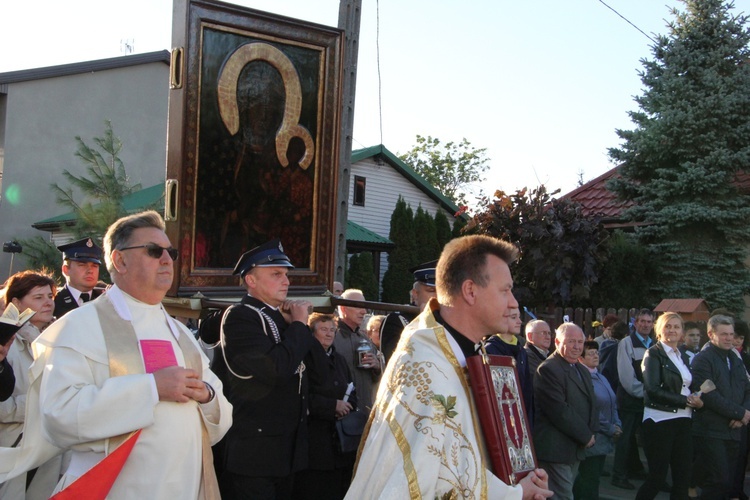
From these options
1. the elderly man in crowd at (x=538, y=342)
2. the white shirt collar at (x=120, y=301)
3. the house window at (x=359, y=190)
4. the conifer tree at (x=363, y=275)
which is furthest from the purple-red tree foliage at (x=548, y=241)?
the house window at (x=359, y=190)

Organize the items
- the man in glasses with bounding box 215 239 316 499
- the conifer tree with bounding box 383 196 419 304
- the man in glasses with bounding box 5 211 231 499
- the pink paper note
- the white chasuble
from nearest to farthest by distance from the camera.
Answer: the white chasuble → the man in glasses with bounding box 5 211 231 499 → the pink paper note → the man in glasses with bounding box 215 239 316 499 → the conifer tree with bounding box 383 196 419 304

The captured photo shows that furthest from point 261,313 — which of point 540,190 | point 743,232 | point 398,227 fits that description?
point 398,227

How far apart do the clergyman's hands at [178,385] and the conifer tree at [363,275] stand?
20088 mm

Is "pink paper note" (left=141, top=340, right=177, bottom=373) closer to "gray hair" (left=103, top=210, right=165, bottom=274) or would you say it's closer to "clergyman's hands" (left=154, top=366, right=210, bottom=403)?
"clergyman's hands" (left=154, top=366, right=210, bottom=403)

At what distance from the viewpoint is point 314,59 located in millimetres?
5793

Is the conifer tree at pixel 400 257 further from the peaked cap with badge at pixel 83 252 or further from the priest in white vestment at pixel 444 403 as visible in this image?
the priest in white vestment at pixel 444 403

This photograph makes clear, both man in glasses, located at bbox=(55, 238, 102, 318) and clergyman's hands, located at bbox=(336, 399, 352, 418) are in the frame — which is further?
man in glasses, located at bbox=(55, 238, 102, 318)

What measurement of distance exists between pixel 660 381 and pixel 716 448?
32.8 inches

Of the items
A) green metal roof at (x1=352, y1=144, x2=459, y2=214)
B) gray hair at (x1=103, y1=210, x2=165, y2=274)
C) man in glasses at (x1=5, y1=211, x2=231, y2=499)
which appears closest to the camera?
man in glasses at (x1=5, y1=211, x2=231, y2=499)

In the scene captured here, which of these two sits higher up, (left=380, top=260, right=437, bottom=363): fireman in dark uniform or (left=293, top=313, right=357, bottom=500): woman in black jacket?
(left=380, top=260, right=437, bottom=363): fireman in dark uniform

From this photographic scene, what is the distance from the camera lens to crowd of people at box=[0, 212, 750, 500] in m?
3.04

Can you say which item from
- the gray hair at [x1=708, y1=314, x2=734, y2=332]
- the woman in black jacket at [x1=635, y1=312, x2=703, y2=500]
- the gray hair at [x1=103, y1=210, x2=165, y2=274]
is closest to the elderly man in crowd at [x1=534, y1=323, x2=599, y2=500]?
the woman in black jacket at [x1=635, y1=312, x2=703, y2=500]

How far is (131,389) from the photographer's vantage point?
3178mm

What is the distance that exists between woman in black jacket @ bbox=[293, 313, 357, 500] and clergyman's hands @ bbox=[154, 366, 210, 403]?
2.21 m
